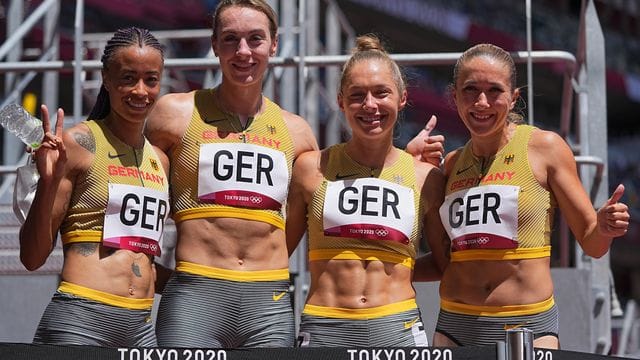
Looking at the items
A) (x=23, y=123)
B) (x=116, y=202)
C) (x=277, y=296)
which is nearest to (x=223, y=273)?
(x=277, y=296)

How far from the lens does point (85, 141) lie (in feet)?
13.3

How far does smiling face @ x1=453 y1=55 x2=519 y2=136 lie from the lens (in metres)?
4.27

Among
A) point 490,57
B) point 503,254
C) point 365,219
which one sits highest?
point 490,57

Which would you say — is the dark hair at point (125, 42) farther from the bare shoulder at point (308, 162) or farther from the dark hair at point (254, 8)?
the bare shoulder at point (308, 162)

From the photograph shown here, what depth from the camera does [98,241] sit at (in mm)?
3961

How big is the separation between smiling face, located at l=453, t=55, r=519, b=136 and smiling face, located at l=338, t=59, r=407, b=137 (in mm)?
257

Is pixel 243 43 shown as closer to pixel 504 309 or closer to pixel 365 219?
pixel 365 219

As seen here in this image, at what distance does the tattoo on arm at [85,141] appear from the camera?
13.2ft

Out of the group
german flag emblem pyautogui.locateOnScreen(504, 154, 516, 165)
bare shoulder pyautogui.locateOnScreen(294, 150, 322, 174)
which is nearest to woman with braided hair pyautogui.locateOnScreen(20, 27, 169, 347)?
bare shoulder pyautogui.locateOnScreen(294, 150, 322, 174)

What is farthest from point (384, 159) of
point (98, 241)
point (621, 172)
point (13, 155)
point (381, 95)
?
point (621, 172)

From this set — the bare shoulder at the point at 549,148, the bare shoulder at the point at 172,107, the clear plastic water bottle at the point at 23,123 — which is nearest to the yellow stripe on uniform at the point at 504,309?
the bare shoulder at the point at 549,148

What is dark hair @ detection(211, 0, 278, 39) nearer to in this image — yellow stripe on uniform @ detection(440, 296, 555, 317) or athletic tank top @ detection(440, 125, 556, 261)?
athletic tank top @ detection(440, 125, 556, 261)

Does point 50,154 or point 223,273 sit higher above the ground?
point 50,154

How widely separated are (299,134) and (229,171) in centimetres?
38
